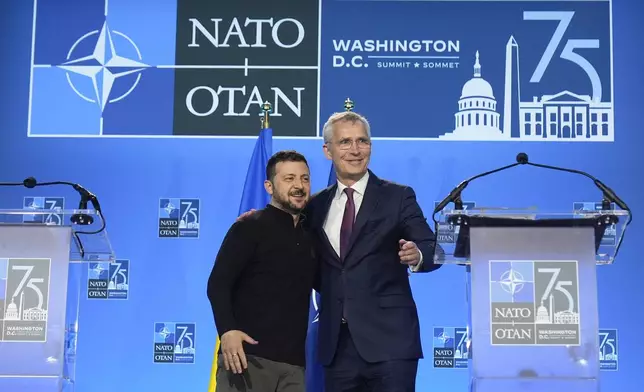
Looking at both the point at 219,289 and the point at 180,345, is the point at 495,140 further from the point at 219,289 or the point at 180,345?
the point at 219,289

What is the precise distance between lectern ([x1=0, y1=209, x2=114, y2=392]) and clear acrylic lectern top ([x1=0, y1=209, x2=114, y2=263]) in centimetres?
2

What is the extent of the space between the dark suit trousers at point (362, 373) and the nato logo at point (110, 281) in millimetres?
2738

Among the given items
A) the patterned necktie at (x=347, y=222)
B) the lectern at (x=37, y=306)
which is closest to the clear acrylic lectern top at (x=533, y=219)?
the patterned necktie at (x=347, y=222)

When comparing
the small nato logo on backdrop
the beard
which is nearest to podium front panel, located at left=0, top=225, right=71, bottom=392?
the beard

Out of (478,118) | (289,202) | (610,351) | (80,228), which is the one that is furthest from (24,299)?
(610,351)

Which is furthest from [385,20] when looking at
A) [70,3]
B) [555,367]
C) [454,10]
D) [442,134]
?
[555,367]

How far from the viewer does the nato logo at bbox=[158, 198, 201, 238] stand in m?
5.59

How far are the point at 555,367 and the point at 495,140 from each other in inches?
113

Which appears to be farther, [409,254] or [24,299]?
[24,299]

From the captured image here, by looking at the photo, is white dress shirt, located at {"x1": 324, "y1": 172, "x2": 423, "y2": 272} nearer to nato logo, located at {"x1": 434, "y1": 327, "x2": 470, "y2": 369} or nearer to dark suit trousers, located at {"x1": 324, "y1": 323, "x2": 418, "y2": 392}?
dark suit trousers, located at {"x1": 324, "y1": 323, "x2": 418, "y2": 392}

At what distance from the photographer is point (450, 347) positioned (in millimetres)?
5391

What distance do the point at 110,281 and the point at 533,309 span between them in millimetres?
3390

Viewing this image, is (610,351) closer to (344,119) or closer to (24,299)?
(344,119)

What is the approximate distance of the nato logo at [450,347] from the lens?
5.38 m
